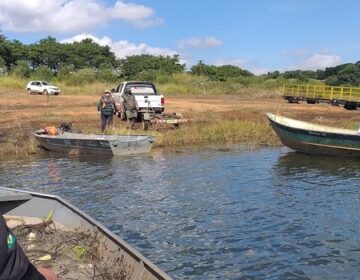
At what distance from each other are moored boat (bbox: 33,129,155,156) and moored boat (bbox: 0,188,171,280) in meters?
9.76

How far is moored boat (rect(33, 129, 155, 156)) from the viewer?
1795 cm

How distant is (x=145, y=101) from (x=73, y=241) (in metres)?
17.2

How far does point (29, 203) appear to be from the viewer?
314 inches

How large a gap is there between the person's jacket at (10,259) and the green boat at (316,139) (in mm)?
16216

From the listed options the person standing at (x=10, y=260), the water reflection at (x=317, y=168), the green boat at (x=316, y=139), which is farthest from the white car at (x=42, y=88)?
the person standing at (x=10, y=260)

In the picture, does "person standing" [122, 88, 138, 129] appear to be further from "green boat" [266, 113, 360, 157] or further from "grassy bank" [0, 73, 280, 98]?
"grassy bank" [0, 73, 280, 98]

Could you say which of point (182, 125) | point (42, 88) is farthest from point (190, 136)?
point (42, 88)

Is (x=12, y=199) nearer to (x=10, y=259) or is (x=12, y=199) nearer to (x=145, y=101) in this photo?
(x=10, y=259)

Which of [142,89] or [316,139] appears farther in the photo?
[142,89]

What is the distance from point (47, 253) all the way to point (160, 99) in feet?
58.6

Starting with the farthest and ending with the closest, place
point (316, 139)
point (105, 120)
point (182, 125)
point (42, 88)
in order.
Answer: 1. point (42, 88)
2. point (182, 125)
3. point (105, 120)
4. point (316, 139)

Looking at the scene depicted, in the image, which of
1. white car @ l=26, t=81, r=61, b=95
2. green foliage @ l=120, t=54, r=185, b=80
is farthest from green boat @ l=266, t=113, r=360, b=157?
green foliage @ l=120, t=54, r=185, b=80

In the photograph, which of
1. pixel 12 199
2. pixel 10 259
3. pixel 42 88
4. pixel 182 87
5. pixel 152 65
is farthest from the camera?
pixel 152 65

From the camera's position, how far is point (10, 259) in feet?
9.34
